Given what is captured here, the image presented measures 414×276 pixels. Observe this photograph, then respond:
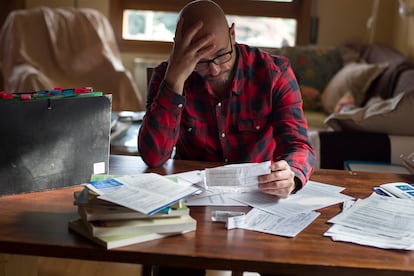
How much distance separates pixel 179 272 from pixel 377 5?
13.2 ft

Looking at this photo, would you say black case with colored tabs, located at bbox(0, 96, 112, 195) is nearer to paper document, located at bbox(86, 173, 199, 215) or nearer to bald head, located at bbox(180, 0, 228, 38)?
paper document, located at bbox(86, 173, 199, 215)

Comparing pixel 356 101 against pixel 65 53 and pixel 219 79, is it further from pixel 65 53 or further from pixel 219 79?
pixel 219 79

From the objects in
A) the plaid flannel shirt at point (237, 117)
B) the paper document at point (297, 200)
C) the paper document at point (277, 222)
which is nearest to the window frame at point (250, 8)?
the plaid flannel shirt at point (237, 117)

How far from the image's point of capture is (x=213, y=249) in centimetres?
110

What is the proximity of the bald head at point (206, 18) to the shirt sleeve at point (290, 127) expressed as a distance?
0.27m

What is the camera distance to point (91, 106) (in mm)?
1410

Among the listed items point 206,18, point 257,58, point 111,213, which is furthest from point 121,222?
point 257,58

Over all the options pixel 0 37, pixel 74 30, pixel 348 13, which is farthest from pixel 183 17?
pixel 348 13

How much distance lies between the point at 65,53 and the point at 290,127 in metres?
3.17

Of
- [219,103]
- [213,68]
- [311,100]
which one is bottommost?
[311,100]

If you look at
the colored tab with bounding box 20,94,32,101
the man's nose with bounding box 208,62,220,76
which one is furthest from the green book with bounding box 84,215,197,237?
the man's nose with bounding box 208,62,220,76

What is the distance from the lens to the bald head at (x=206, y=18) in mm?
1572

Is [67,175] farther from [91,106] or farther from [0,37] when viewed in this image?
[0,37]

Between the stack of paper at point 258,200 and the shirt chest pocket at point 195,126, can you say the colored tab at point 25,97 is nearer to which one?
the stack of paper at point 258,200
